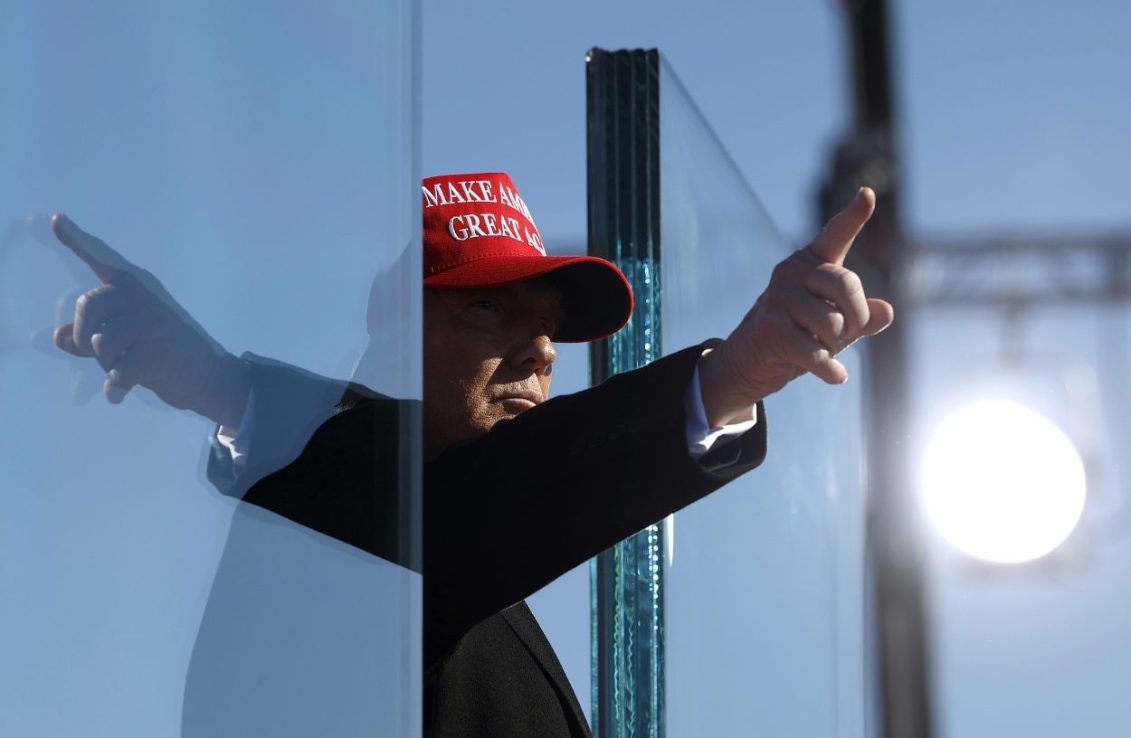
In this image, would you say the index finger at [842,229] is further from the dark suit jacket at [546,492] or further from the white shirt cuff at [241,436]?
the white shirt cuff at [241,436]

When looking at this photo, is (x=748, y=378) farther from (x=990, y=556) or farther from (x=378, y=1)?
(x=990, y=556)

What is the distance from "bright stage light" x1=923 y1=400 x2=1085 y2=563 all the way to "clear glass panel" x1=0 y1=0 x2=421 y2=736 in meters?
5.98

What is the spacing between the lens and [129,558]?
0.70 meters

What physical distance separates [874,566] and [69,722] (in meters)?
3.93

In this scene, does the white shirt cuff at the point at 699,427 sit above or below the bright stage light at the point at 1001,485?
below

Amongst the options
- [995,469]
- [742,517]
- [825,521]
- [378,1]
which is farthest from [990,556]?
[378,1]

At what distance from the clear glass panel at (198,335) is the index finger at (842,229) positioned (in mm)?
352

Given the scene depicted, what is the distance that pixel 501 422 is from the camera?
1.22 m

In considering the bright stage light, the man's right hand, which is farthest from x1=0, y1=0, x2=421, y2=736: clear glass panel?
the bright stage light

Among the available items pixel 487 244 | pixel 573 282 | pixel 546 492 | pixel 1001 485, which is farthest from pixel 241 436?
pixel 1001 485

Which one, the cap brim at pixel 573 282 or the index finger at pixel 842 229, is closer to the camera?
the index finger at pixel 842 229

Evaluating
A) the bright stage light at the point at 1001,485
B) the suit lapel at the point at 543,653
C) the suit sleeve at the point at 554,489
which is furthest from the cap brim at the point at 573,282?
the bright stage light at the point at 1001,485

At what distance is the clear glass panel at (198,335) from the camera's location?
0.68 meters

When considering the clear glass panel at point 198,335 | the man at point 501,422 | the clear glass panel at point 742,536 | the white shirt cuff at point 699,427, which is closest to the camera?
the clear glass panel at point 198,335
